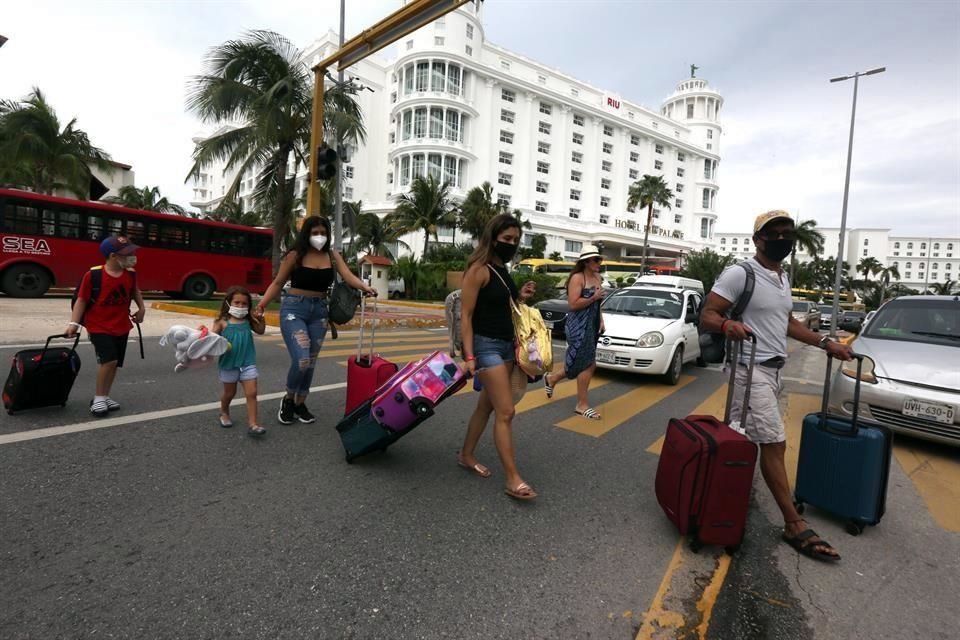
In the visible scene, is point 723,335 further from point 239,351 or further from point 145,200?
point 145,200

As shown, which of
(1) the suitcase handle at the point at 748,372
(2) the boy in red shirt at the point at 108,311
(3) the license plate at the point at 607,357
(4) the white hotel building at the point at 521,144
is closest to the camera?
(1) the suitcase handle at the point at 748,372

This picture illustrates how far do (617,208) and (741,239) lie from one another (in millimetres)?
98644

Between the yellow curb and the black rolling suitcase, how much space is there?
7.09 metres

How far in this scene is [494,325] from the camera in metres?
3.16

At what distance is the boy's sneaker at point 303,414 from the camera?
4516 mm

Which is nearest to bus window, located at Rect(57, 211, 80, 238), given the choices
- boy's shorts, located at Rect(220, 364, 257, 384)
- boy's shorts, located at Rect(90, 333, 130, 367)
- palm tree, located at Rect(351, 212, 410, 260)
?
boy's shorts, located at Rect(90, 333, 130, 367)

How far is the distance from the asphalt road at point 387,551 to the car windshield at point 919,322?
2.26 metres

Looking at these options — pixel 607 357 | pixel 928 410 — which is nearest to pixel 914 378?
pixel 928 410

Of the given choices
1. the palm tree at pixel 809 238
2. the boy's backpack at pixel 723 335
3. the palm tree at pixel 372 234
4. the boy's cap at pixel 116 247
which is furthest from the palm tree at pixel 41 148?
the palm tree at pixel 809 238

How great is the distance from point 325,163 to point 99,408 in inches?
257

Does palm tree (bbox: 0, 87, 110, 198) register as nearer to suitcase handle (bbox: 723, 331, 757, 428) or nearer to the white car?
the white car

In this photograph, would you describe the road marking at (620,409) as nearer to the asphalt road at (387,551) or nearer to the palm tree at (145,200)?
the asphalt road at (387,551)

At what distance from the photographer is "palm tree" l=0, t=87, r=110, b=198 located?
2177 cm

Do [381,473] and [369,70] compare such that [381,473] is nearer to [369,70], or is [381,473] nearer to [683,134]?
[369,70]
